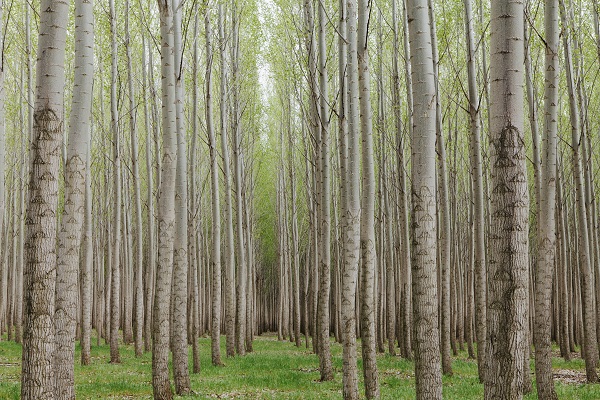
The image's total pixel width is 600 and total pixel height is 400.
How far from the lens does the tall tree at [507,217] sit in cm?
335

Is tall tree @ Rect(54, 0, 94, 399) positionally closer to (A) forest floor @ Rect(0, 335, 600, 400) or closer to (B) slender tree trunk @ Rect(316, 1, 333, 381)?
(A) forest floor @ Rect(0, 335, 600, 400)

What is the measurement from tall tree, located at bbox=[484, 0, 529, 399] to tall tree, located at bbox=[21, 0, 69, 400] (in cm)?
293

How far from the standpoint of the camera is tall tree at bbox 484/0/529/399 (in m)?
3.35

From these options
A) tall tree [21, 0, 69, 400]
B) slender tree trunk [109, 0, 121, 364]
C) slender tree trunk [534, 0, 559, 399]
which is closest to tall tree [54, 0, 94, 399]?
tall tree [21, 0, 69, 400]

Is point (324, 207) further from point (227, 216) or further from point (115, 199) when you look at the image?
point (115, 199)

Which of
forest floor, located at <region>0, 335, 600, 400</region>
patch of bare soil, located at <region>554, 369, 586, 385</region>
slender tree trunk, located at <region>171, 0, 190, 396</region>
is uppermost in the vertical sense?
slender tree trunk, located at <region>171, 0, 190, 396</region>

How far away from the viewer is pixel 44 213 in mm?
4156

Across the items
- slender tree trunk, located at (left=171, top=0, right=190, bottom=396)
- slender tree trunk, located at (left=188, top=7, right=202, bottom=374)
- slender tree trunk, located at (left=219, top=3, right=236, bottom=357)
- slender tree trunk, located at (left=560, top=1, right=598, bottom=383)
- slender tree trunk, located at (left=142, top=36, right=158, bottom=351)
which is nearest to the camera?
slender tree trunk, located at (left=171, top=0, right=190, bottom=396)

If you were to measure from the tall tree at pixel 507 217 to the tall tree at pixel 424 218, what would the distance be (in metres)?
1.30

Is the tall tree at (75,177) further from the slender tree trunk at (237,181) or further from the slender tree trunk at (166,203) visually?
the slender tree trunk at (237,181)

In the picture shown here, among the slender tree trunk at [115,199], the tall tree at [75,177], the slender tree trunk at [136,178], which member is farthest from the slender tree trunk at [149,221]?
the tall tree at [75,177]

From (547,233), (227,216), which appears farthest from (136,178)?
(547,233)

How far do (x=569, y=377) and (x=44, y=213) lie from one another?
10.7 m

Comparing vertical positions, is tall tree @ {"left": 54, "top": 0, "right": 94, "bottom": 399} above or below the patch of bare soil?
above
